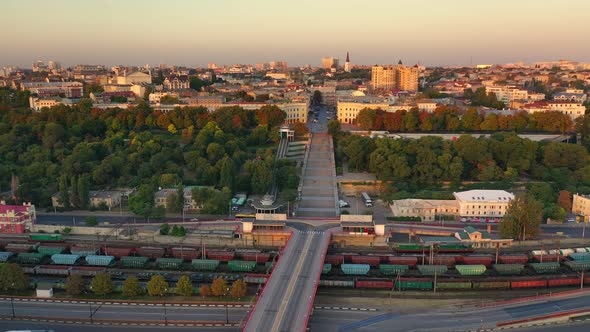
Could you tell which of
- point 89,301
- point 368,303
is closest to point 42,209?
point 89,301

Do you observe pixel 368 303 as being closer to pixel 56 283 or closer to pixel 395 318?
pixel 395 318

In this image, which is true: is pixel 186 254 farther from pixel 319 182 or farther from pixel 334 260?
pixel 319 182

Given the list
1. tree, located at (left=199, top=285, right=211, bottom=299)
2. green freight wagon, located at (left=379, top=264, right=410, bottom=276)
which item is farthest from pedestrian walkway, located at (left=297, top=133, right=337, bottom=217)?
tree, located at (left=199, top=285, right=211, bottom=299)

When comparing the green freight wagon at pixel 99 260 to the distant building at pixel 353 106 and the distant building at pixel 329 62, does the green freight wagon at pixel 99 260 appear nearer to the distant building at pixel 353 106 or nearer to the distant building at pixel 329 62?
the distant building at pixel 353 106

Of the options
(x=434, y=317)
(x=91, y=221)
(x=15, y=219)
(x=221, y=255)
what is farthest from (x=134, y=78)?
(x=434, y=317)

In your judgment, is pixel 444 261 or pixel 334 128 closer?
pixel 444 261

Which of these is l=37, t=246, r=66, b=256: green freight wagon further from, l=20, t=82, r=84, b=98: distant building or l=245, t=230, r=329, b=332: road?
l=20, t=82, r=84, b=98: distant building
